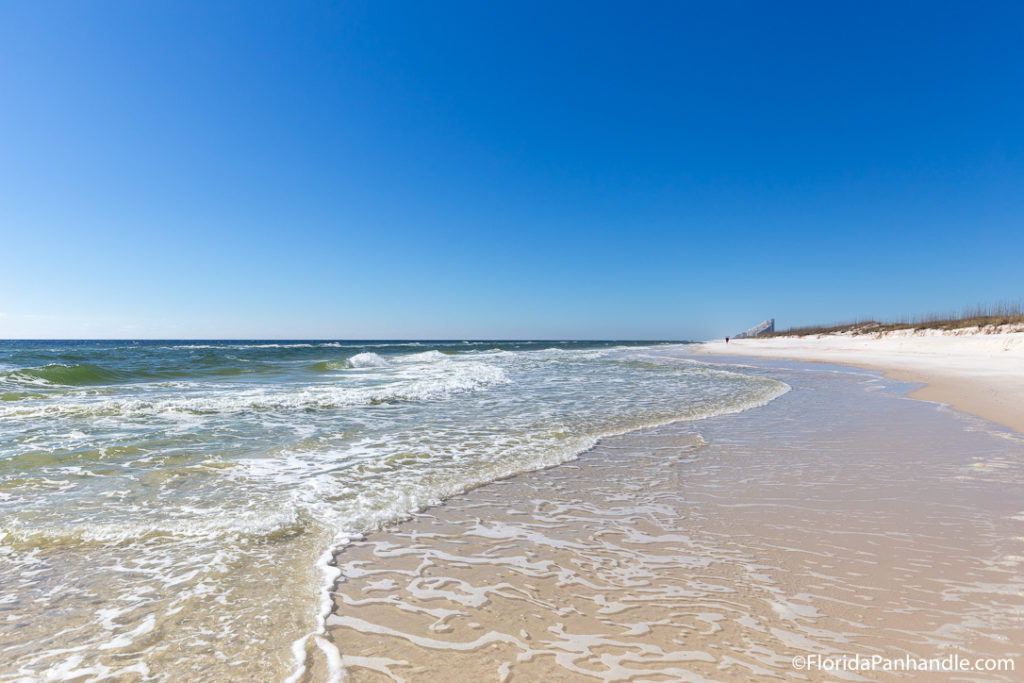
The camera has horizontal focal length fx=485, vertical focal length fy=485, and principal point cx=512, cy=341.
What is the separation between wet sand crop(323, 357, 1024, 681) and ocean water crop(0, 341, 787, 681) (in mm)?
497

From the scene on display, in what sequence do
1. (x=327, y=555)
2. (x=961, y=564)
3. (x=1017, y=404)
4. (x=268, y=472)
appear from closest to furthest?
1. (x=961, y=564)
2. (x=327, y=555)
3. (x=268, y=472)
4. (x=1017, y=404)

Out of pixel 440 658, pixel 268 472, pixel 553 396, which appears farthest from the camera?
pixel 553 396

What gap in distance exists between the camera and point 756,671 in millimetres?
2225

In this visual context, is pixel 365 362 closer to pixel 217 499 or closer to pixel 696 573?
pixel 217 499

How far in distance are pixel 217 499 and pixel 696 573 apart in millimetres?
4454

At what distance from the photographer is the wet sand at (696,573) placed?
7.75 feet

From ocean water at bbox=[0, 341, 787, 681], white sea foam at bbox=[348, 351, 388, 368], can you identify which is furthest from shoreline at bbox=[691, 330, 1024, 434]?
white sea foam at bbox=[348, 351, 388, 368]

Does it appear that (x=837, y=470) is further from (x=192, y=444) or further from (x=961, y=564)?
(x=192, y=444)

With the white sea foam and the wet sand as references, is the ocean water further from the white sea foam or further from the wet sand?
the white sea foam

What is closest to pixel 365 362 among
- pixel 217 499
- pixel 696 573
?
pixel 217 499

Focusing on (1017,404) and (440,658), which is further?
(1017,404)

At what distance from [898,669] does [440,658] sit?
2.11 metres

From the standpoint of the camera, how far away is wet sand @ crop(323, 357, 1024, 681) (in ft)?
7.75

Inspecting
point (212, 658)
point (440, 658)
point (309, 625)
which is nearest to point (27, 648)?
point (212, 658)
